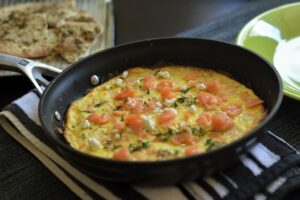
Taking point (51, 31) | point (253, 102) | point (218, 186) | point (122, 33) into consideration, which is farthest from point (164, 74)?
point (51, 31)

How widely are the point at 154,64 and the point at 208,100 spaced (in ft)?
1.13

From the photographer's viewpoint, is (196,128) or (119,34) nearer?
(196,128)

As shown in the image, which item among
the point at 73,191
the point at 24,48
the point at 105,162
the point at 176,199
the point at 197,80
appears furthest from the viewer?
the point at 24,48

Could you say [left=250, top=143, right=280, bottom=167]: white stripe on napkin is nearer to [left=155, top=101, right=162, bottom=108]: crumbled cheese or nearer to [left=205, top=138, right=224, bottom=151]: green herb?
[left=205, top=138, right=224, bottom=151]: green herb

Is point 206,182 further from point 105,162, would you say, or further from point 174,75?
point 174,75

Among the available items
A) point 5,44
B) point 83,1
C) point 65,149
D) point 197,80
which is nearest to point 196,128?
point 197,80

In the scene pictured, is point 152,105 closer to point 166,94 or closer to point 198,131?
point 166,94

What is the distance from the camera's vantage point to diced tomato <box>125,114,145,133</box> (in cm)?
152

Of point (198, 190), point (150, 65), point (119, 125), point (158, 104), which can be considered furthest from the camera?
point (150, 65)

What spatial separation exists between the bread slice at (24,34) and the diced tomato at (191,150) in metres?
1.22

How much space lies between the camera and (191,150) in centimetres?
139

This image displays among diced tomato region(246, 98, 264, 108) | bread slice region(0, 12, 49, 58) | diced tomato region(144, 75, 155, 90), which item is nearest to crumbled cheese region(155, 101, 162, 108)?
diced tomato region(144, 75, 155, 90)

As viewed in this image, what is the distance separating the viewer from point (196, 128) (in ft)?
4.90

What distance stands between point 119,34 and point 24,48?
0.53 metres
